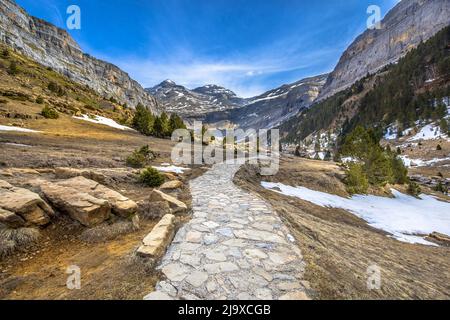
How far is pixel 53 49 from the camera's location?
104750 millimetres

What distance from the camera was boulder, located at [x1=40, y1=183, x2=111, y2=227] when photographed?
5188 mm

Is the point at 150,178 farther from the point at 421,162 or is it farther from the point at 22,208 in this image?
the point at 421,162

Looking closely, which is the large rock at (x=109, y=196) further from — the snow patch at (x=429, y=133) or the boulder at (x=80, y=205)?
the snow patch at (x=429, y=133)

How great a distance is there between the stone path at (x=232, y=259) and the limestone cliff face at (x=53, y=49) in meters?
110

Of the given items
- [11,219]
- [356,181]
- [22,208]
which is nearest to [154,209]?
[22,208]

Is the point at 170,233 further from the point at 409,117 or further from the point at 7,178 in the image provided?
the point at 409,117

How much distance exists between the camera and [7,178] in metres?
6.76

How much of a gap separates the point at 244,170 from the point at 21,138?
15760mm

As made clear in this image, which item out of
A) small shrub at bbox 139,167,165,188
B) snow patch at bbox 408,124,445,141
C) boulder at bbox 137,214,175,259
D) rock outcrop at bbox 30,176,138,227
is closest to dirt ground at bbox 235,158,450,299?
boulder at bbox 137,214,175,259

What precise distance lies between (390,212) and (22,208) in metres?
21.2

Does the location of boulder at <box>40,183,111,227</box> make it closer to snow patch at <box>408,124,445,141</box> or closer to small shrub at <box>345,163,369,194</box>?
small shrub at <box>345,163,369,194</box>

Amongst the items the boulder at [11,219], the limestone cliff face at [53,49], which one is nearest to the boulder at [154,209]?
the boulder at [11,219]
